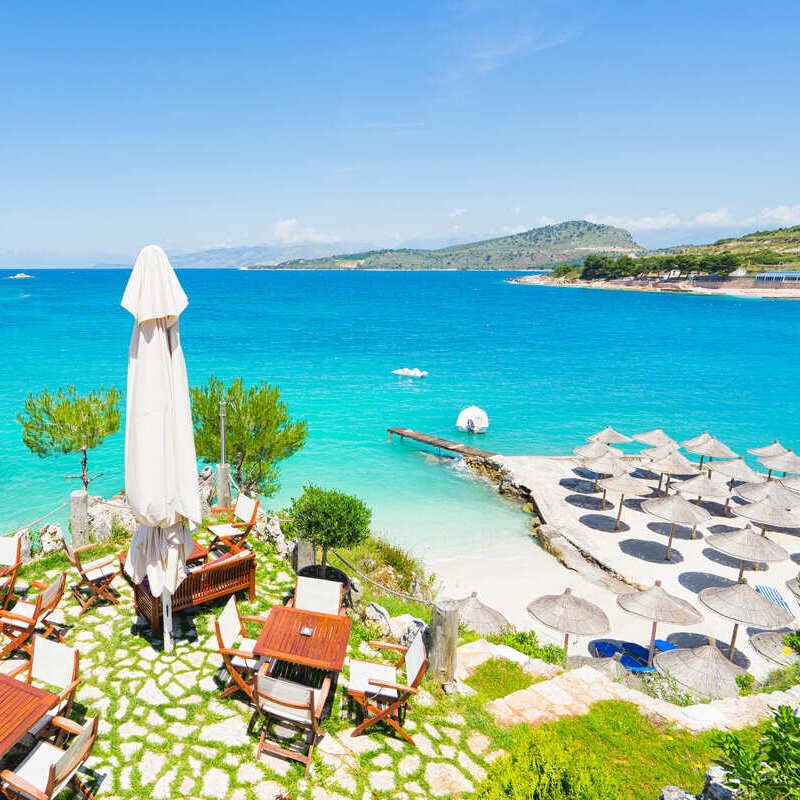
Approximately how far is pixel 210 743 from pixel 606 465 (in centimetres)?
1647

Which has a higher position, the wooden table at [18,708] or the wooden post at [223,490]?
the wooden table at [18,708]

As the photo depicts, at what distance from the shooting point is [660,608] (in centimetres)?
1046

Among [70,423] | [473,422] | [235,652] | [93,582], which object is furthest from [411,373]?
[235,652]

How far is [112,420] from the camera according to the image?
44.4 feet

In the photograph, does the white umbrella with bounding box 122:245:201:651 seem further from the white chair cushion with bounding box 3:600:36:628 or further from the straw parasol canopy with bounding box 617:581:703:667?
the straw parasol canopy with bounding box 617:581:703:667

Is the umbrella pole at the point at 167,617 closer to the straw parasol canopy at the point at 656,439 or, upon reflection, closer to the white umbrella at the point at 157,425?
the white umbrella at the point at 157,425

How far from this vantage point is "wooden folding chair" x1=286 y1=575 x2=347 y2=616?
299 inches

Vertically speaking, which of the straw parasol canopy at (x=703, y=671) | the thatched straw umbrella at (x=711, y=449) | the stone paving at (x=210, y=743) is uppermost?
the stone paving at (x=210, y=743)

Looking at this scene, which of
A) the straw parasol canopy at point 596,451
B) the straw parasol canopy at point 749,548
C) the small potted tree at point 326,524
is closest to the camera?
the small potted tree at point 326,524

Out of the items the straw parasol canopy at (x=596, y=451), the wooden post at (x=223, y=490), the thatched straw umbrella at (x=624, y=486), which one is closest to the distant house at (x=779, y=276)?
the straw parasol canopy at (x=596, y=451)

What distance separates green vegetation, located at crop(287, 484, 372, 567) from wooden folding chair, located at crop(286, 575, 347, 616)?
4.37 feet

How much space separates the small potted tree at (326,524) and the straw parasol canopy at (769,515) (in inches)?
510

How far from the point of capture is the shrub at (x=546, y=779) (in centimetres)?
335

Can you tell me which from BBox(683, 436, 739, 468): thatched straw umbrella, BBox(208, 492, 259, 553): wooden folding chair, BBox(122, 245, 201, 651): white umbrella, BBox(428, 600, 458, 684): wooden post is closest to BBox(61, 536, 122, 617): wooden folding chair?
BBox(208, 492, 259, 553): wooden folding chair
